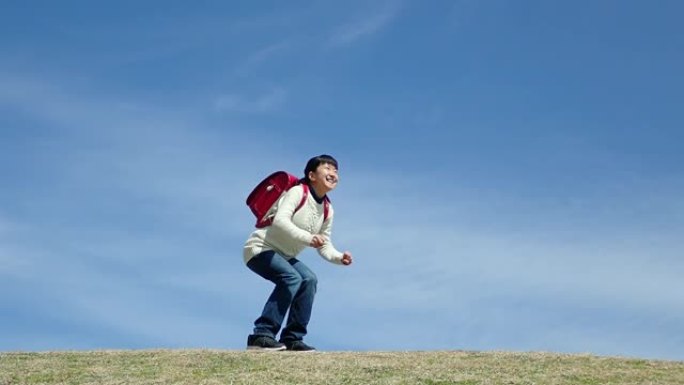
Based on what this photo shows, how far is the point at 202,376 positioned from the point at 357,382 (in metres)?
1.81

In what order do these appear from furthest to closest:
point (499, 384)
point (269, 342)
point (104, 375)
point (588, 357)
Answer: point (269, 342), point (588, 357), point (104, 375), point (499, 384)

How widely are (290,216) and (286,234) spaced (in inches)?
11.0

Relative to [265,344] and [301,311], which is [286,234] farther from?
[265,344]

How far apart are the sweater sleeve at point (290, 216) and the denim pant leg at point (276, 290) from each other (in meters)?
0.48

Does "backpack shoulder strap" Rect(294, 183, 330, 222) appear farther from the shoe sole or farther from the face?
the shoe sole

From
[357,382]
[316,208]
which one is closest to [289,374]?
[357,382]

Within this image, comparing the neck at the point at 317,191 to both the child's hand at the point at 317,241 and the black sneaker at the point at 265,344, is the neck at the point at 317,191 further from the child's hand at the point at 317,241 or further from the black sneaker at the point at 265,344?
the black sneaker at the point at 265,344

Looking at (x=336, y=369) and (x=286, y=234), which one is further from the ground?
(x=286, y=234)

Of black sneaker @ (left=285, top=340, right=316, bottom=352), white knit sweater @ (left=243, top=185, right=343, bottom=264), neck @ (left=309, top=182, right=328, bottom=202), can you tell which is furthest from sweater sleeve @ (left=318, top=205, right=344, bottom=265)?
black sneaker @ (left=285, top=340, right=316, bottom=352)

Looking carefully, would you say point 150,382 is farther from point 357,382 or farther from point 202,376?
point 357,382

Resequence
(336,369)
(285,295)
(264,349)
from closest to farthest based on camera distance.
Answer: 1. (336,369)
2. (264,349)
3. (285,295)

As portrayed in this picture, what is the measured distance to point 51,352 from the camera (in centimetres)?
1329

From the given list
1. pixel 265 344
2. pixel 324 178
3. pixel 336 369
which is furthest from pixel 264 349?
pixel 324 178

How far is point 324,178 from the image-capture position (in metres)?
13.2
